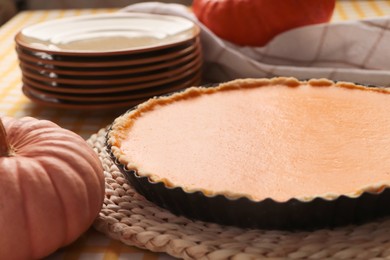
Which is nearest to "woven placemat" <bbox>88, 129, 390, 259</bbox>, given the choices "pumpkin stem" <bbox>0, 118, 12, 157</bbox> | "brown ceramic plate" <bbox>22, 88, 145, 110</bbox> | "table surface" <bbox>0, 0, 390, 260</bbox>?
"table surface" <bbox>0, 0, 390, 260</bbox>

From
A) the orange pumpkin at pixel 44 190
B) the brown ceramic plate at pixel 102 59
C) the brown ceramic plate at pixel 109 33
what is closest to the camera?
the orange pumpkin at pixel 44 190

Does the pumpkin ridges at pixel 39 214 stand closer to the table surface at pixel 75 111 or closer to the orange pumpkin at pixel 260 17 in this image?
the table surface at pixel 75 111

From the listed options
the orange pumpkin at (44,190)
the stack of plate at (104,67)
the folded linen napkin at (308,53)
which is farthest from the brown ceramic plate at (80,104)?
the orange pumpkin at (44,190)

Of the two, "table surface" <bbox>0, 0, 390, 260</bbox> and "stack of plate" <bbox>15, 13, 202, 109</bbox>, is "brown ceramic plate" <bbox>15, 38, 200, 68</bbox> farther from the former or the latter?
"table surface" <bbox>0, 0, 390, 260</bbox>

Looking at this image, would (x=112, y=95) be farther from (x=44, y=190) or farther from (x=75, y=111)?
(x=44, y=190)

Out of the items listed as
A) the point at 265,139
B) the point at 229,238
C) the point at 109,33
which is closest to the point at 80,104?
the point at 109,33
